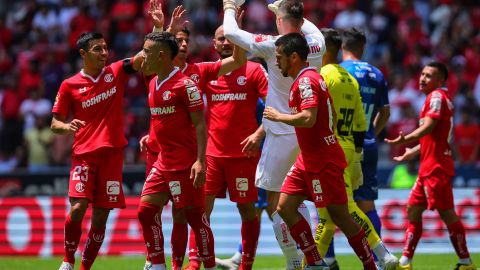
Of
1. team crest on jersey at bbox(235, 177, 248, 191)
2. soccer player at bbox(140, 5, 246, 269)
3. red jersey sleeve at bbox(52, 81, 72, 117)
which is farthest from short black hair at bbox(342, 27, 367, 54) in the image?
red jersey sleeve at bbox(52, 81, 72, 117)

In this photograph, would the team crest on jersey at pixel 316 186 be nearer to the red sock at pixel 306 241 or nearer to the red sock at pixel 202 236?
the red sock at pixel 306 241

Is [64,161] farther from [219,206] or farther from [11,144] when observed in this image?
[219,206]

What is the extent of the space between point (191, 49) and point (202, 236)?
13.3 meters

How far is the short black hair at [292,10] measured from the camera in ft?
34.8

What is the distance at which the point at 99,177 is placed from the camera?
11.2 m

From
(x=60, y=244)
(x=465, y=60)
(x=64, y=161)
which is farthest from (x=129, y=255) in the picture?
(x=465, y=60)

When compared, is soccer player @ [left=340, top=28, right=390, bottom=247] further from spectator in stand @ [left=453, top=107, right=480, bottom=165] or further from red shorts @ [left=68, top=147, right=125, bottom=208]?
spectator in stand @ [left=453, top=107, right=480, bottom=165]

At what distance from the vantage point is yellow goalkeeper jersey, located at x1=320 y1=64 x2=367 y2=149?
11.2 meters

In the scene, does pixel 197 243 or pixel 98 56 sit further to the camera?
pixel 98 56

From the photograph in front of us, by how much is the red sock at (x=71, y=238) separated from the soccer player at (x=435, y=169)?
4111 mm

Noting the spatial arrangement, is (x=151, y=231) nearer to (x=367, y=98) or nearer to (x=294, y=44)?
(x=294, y=44)

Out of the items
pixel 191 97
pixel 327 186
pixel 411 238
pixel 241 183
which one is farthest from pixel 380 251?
pixel 191 97

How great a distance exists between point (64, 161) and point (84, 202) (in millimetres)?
10577

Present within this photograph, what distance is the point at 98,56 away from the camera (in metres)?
11.3
